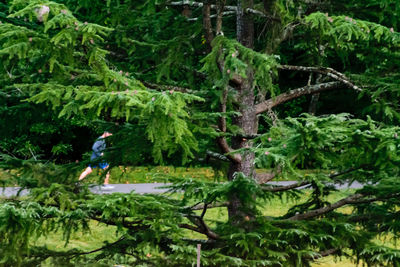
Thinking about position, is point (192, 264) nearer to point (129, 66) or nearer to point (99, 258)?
point (99, 258)

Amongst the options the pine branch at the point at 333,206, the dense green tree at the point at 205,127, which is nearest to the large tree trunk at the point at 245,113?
the dense green tree at the point at 205,127

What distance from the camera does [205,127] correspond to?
544 cm

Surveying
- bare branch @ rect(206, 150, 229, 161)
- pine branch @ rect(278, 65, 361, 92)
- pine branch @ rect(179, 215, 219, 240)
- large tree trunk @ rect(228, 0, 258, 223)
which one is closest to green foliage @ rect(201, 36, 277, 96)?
large tree trunk @ rect(228, 0, 258, 223)

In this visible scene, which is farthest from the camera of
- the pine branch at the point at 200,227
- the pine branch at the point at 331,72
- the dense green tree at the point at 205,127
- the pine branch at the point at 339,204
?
the pine branch at the point at 331,72

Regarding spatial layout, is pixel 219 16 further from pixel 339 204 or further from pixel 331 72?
pixel 339 204

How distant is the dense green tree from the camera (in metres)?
4.37

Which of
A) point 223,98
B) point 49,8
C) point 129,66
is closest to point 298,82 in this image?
point 129,66

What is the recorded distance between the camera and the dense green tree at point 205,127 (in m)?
4.37

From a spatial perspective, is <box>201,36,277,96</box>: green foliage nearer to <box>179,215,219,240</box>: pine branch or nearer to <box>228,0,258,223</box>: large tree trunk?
<box>228,0,258,223</box>: large tree trunk

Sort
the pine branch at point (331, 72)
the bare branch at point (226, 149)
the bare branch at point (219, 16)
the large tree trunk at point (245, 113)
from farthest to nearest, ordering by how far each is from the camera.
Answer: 1. the large tree trunk at point (245, 113)
2. the pine branch at point (331, 72)
3. the bare branch at point (226, 149)
4. the bare branch at point (219, 16)

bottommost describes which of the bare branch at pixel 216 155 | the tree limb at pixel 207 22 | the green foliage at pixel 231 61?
the bare branch at pixel 216 155

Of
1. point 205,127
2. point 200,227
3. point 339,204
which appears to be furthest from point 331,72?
point 200,227

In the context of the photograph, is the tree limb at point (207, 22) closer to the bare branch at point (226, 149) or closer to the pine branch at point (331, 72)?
the pine branch at point (331, 72)

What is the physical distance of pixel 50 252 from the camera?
6.00m
